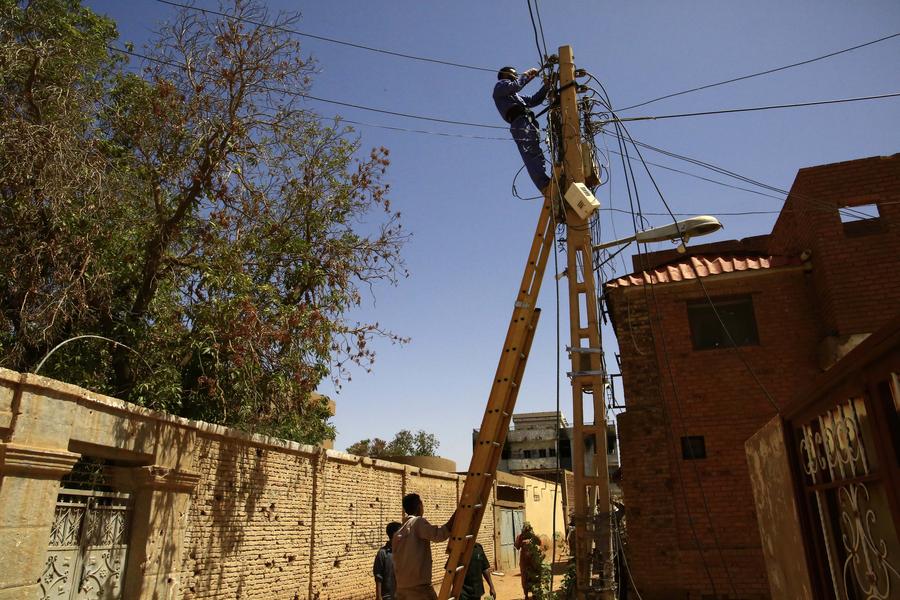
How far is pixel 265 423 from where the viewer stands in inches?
419

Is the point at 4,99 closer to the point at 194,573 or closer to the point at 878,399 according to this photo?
the point at 194,573

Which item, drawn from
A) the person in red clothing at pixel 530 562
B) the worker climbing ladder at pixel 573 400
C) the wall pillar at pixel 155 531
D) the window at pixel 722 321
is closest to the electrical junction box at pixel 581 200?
the worker climbing ladder at pixel 573 400

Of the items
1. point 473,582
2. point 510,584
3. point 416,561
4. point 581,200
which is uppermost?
point 581,200

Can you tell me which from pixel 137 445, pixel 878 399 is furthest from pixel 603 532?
pixel 137 445

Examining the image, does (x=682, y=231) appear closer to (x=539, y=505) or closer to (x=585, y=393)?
(x=585, y=393)

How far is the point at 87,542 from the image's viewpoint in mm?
6531

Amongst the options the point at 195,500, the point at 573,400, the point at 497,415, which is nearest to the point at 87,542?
the point at 195,500

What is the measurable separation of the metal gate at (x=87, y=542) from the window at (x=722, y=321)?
9359 millimetres

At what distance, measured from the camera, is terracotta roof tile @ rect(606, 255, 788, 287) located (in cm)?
1094

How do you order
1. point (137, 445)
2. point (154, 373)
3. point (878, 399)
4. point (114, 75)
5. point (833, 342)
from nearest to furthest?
1. point (878, 399)
2. point (137, 445)
3. point (154, 373)
4. point (833, 342)
5. point (114, 75)

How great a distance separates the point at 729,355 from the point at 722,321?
0.70 meters

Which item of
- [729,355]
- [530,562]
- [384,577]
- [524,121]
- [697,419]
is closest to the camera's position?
[524,121]

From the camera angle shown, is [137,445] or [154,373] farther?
[154,373]

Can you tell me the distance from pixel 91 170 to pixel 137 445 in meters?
3.84
